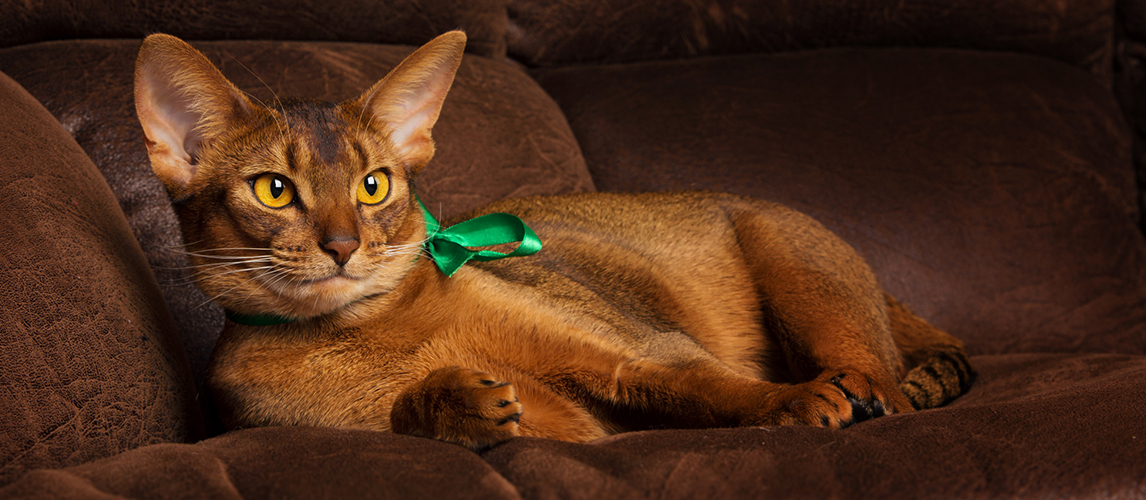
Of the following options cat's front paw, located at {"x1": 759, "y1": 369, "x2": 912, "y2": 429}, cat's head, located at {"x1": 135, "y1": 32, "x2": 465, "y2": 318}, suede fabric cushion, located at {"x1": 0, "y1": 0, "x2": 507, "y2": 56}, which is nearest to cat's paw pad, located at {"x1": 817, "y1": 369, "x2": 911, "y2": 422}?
cat's front paw, located at {"x1": 759, "y1": 369, "x2": 912, "y2": 429}

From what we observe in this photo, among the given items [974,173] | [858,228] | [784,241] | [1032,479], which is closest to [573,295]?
[784,241]

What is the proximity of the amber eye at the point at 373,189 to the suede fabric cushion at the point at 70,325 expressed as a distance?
465 millimetres

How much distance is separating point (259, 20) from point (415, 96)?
3.24ft

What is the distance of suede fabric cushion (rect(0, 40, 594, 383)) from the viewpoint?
71.4 inches

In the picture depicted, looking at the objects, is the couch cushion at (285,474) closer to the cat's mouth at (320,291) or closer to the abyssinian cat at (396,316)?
the abyssinian cat at (396,316)

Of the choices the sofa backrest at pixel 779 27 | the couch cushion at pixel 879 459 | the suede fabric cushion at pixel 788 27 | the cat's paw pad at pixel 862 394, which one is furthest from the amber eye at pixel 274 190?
the suede fabric cushion at pixel 788 27

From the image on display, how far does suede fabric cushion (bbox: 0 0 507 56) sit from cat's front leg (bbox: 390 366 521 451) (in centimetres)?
154

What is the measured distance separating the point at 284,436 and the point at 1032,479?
104 centimetres

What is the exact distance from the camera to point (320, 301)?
1295mm

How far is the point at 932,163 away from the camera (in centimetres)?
244

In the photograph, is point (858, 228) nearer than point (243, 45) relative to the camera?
No

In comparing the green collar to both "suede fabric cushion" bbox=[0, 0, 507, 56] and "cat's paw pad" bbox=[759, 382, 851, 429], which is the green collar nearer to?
"cat's paw pad" bbox=[759, 382, 851, 429]

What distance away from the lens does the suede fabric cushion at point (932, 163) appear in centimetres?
232

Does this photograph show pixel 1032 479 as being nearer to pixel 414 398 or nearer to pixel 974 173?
pixel 414 398
